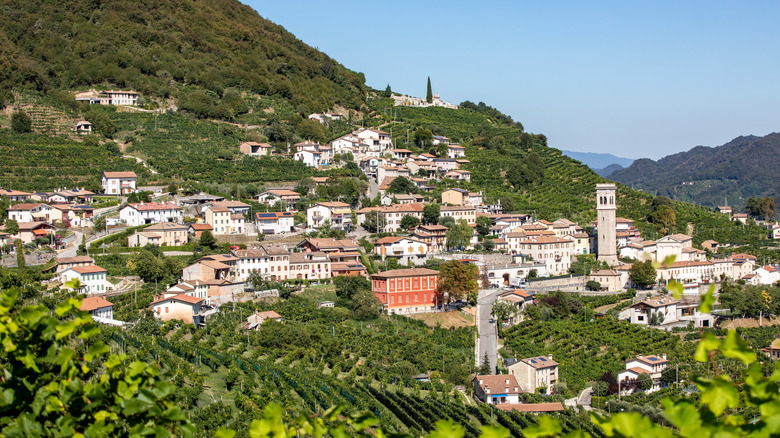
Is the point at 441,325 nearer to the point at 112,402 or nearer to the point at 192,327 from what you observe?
the point at 192,327

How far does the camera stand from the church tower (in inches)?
1902

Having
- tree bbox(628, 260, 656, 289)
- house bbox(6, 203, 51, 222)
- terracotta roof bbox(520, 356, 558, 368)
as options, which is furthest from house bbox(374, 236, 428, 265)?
house bbox(6, 203, 51, 222)

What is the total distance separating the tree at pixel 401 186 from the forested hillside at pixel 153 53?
66.2 ft

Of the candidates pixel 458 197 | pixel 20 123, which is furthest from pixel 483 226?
pixel 20 123

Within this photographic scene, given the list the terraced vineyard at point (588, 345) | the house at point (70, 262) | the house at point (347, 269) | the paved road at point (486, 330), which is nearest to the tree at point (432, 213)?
the paved road at point (486, 330)

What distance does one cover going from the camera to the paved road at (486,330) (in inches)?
1308

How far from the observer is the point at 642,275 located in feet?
144

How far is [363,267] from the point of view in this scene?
128 feet

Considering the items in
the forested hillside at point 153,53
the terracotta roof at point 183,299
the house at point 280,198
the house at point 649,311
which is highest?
the forested hillside at point 153,53

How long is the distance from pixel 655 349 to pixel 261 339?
19033 mm

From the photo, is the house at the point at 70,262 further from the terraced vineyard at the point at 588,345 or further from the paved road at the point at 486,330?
the terraced vineyard at the point at 588,345

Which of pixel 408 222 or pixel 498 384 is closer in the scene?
pixel 498 384

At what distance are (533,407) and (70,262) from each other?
20050 mm

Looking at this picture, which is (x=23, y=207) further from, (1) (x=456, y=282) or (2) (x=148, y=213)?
(1) (x=456, y=282)
